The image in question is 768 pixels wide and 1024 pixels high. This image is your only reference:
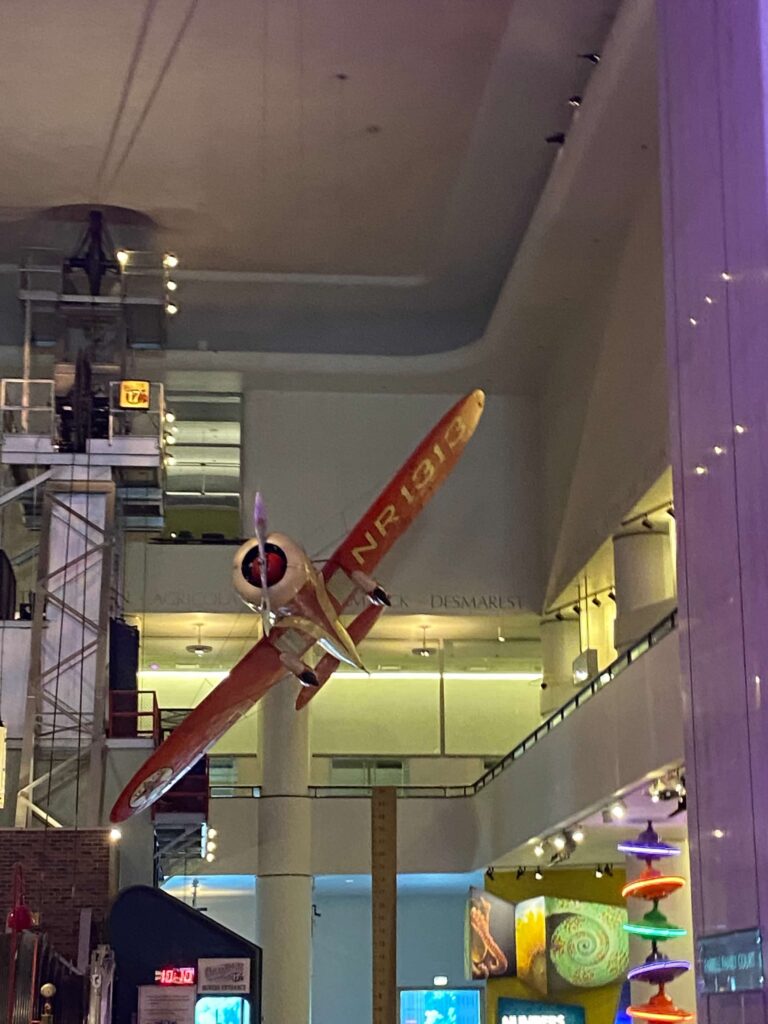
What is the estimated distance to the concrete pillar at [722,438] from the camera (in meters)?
4.28

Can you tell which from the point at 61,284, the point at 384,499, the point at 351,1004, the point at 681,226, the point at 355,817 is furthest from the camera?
the point at 351,1004

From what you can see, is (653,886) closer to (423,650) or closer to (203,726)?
(203,726)

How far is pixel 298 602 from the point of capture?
11406mm

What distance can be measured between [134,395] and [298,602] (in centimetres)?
635

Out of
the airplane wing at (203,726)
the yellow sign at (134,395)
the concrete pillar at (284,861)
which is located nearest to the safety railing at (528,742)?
the concrete pillar at (284,861)

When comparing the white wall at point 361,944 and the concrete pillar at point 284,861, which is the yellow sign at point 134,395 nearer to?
the concrete pillar at point 284,861

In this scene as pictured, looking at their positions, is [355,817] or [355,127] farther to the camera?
[355,817]

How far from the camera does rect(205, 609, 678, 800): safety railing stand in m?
11.8

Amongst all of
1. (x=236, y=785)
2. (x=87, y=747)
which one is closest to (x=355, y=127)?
(x=87, y=747)

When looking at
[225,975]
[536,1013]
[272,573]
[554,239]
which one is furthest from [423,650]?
[272,573]

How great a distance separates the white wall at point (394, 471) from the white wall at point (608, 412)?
21.1 inches

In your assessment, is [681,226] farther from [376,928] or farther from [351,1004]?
[351,1004]

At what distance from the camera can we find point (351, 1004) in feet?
76.7

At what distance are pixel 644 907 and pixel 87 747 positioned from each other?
618 centimetres
